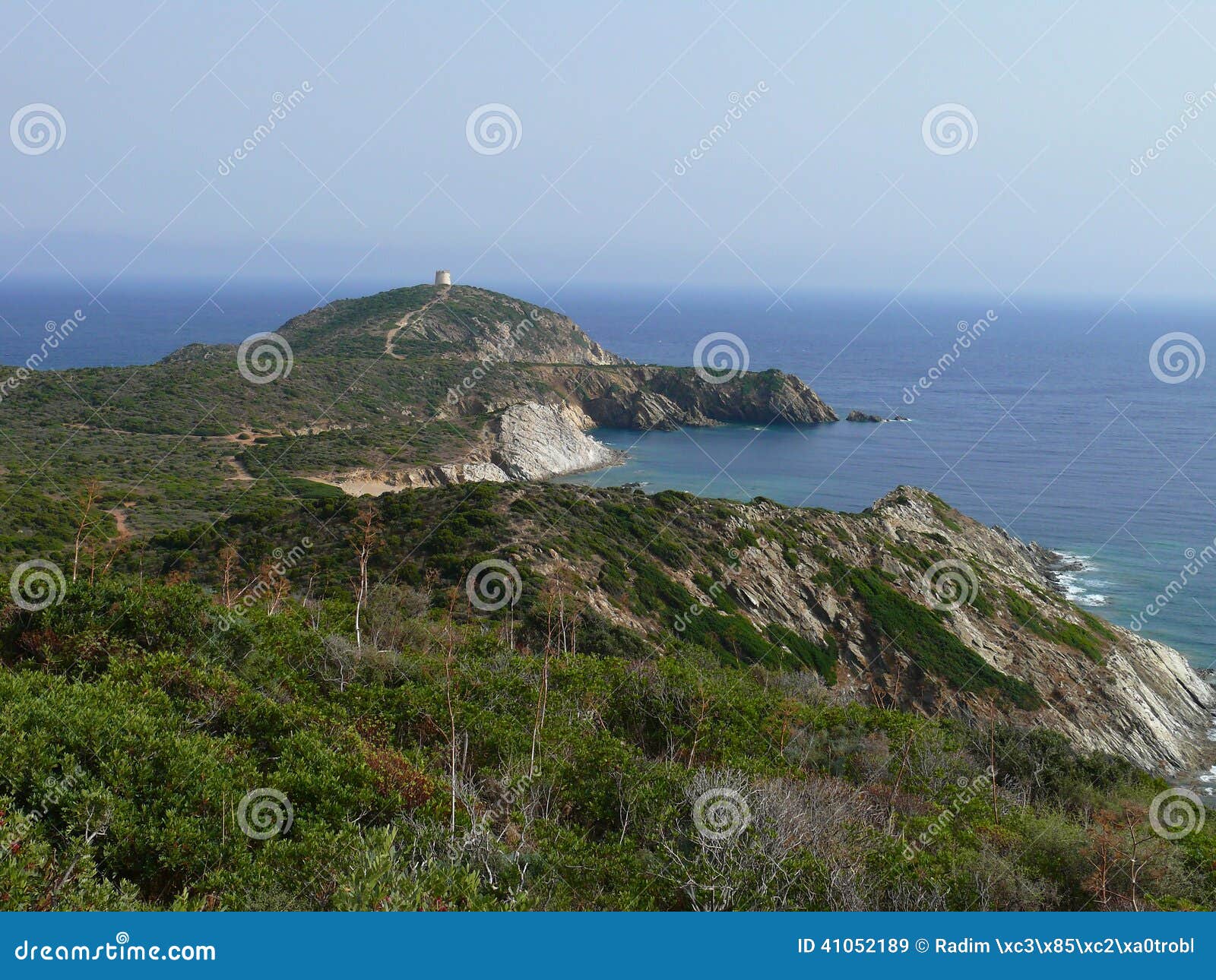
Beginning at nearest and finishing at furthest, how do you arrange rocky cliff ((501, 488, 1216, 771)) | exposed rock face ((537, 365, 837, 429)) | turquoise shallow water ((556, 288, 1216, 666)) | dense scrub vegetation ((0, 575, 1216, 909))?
dense scrub vegetation ((0, 575, 1216, 909)) → rocky cliff ((501, 488, 1216, 771)) → turquoise shallow water ((556, 288, 1216, 666)) → exposed rock face ((537, 365, 837, 429))

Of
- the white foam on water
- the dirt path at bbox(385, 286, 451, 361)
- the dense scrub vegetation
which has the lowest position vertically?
the dense scrub vegetation

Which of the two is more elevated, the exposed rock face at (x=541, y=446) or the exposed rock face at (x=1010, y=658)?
the exposed rock face at (x=541, y=446)

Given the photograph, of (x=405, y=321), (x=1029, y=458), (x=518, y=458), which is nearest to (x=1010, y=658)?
(x=518, y=458)

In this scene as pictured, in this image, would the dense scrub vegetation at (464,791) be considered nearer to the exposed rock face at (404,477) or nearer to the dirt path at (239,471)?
the exposed rock face at (404,477)

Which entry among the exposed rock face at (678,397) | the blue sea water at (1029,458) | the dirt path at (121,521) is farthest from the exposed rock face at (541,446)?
the dirt path at (121,521)

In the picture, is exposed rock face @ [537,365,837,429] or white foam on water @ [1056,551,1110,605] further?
exposed rock face @ [537,365,837,429]

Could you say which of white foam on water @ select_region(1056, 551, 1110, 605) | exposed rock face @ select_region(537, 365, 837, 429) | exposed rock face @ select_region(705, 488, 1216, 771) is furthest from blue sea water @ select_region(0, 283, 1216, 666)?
exposed rock face @ select_region(705, 488, 1216, 771)

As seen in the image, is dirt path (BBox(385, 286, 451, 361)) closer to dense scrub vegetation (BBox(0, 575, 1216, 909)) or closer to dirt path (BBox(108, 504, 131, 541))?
dirt path (BBox(108, 504, 131, 541))
